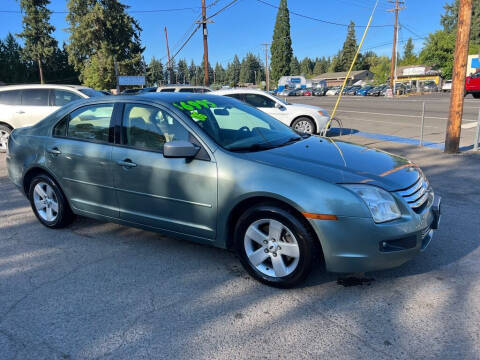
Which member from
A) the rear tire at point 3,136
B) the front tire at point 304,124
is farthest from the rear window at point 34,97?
the front tire at point 304,124

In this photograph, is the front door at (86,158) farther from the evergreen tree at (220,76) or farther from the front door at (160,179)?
the evergreen tree at (220,76)

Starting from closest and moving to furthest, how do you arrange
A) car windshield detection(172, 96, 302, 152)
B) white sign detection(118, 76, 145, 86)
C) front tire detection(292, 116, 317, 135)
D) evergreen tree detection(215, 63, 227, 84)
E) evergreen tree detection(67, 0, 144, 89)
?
car windshield detection(172, 96, 302, 152) < front tire detection(292, 116, 317, 135) < white sign detection(118, 76, 145, 86) < evergreen tree detection(67, 0, 144, 89) < evergreen tree detection(215, 63, 227, 84)

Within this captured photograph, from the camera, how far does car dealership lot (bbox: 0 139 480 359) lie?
100 inches

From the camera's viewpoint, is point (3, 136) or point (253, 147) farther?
point (3, 136)

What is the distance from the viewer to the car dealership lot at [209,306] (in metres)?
2.54

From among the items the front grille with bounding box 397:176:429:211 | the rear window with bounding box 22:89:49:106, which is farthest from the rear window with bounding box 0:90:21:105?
the front grille with bounding box 397:176:429:211

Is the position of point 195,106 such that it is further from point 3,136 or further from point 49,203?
point 3,136

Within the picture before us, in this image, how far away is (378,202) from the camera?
9.51 ft

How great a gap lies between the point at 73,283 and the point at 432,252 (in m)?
3.34

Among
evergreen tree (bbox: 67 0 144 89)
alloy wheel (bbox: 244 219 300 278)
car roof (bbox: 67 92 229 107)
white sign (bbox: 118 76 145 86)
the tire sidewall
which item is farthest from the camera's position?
evergreen tree (bbox: 67 0 144 89)

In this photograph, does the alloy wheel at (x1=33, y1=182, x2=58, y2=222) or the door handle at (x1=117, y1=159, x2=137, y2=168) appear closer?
the door handle at (x1=117, y1=159, x2=137, y2=168)

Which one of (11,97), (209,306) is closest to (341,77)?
(11,97)

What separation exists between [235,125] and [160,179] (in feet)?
3.14

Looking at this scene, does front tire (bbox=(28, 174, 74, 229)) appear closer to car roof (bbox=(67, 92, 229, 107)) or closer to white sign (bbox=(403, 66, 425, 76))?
car roof (bbox=(67, 92, 229, 107))
